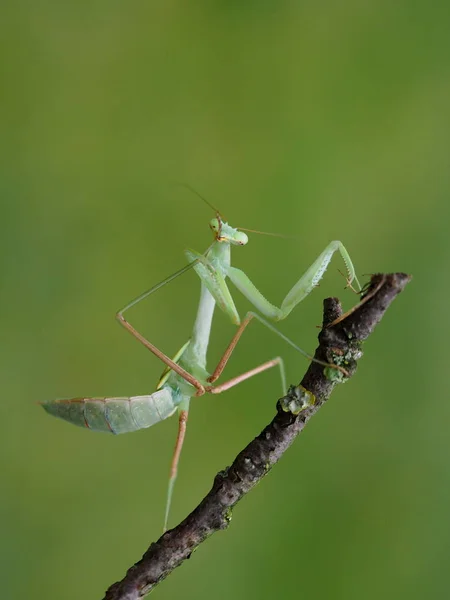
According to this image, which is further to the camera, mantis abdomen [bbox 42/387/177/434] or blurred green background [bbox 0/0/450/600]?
blurred green background [bbox 0/0/450/600]

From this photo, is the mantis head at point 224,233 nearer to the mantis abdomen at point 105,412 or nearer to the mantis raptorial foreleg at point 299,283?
the mantis raptorial foreleg at point 299,283

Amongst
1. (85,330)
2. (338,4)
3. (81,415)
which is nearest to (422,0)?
(338,4)

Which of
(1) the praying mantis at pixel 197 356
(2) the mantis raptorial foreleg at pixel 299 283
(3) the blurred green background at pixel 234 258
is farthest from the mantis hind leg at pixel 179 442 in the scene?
(3) the blurred green background at pixel 234 258

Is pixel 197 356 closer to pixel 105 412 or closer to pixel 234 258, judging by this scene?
pixel 105 412

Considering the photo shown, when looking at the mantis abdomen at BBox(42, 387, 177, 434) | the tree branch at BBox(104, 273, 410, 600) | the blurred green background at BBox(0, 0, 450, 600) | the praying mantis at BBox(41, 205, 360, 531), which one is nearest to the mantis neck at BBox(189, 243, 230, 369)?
the praying mantis at BBox(41, 205, 360, 531)

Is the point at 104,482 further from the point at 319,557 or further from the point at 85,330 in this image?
the point at 319,557

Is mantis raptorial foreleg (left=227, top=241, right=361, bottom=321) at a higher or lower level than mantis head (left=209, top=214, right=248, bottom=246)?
lower

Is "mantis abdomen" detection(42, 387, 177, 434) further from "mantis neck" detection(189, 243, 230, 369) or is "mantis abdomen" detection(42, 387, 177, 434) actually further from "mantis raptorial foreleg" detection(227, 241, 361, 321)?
"mantis raptorial foreleg" detection(227, 241, 361, 321)
